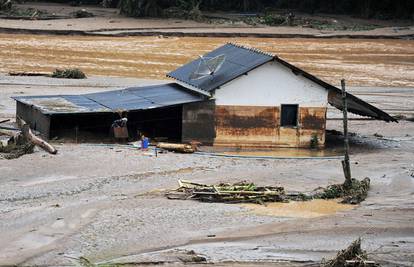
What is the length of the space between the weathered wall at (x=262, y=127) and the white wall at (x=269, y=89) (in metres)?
0.22

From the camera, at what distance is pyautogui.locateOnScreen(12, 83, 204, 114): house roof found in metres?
28.3

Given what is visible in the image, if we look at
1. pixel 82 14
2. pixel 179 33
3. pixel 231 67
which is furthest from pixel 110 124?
pixel 82 14

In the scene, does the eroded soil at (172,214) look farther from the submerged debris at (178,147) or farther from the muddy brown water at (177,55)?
the muddy brown water at (177,55)

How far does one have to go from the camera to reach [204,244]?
17984 mm

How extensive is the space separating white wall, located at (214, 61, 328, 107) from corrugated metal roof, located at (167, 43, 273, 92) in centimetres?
20

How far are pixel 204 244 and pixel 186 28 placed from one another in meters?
47.3

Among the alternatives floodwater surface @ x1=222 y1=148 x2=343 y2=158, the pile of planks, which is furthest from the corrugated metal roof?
the pile of planks

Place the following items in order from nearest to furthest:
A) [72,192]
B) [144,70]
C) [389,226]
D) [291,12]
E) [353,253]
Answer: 1. [353,253]
2. [389,226]
3. [72,192]
4. [144,70]
5. [291,12]

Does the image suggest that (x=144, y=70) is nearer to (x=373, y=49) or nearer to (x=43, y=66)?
(x=43, y=66)

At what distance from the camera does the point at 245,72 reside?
28.4m

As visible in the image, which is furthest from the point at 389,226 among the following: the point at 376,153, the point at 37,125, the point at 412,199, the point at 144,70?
the point at 144,70

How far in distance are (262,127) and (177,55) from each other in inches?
935

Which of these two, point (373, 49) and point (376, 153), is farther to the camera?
point (373, 49)

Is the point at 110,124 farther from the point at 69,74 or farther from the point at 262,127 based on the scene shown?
the point at 69,74
